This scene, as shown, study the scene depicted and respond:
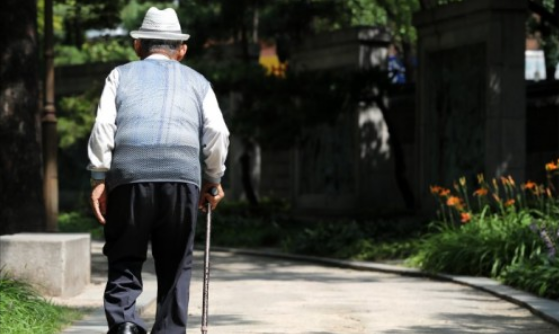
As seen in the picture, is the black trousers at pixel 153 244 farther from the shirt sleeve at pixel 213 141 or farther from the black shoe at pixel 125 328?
the shirt sleeve at pixel 213 141

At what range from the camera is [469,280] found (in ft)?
52.4

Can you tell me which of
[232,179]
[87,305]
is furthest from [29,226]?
[232,179]

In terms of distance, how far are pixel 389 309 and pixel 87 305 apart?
8.87 ft

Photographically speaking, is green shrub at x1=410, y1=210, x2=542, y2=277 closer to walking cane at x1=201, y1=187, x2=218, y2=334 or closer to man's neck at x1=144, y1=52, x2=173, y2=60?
walking cane at x1=201, y1=187, x2=218, y2=334

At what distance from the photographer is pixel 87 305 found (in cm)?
1284

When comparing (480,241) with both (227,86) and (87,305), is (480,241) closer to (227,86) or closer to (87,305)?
(87,305)

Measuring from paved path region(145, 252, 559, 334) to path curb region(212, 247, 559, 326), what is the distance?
102mm

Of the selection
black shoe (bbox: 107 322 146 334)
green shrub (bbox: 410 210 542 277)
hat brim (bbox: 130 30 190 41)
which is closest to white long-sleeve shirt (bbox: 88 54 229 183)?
hat brim (bbox: 130 30 190 41)

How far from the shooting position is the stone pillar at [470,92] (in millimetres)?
21250

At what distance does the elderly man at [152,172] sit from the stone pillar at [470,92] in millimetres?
13855

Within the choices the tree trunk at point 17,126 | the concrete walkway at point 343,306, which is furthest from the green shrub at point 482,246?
the tree trunk at point 17,126

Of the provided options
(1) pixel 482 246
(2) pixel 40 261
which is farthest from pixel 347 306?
(1) pixel 482 246

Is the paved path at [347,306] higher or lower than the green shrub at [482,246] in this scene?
lower

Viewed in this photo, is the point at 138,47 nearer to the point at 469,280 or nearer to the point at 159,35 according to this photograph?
the point at 159,35
